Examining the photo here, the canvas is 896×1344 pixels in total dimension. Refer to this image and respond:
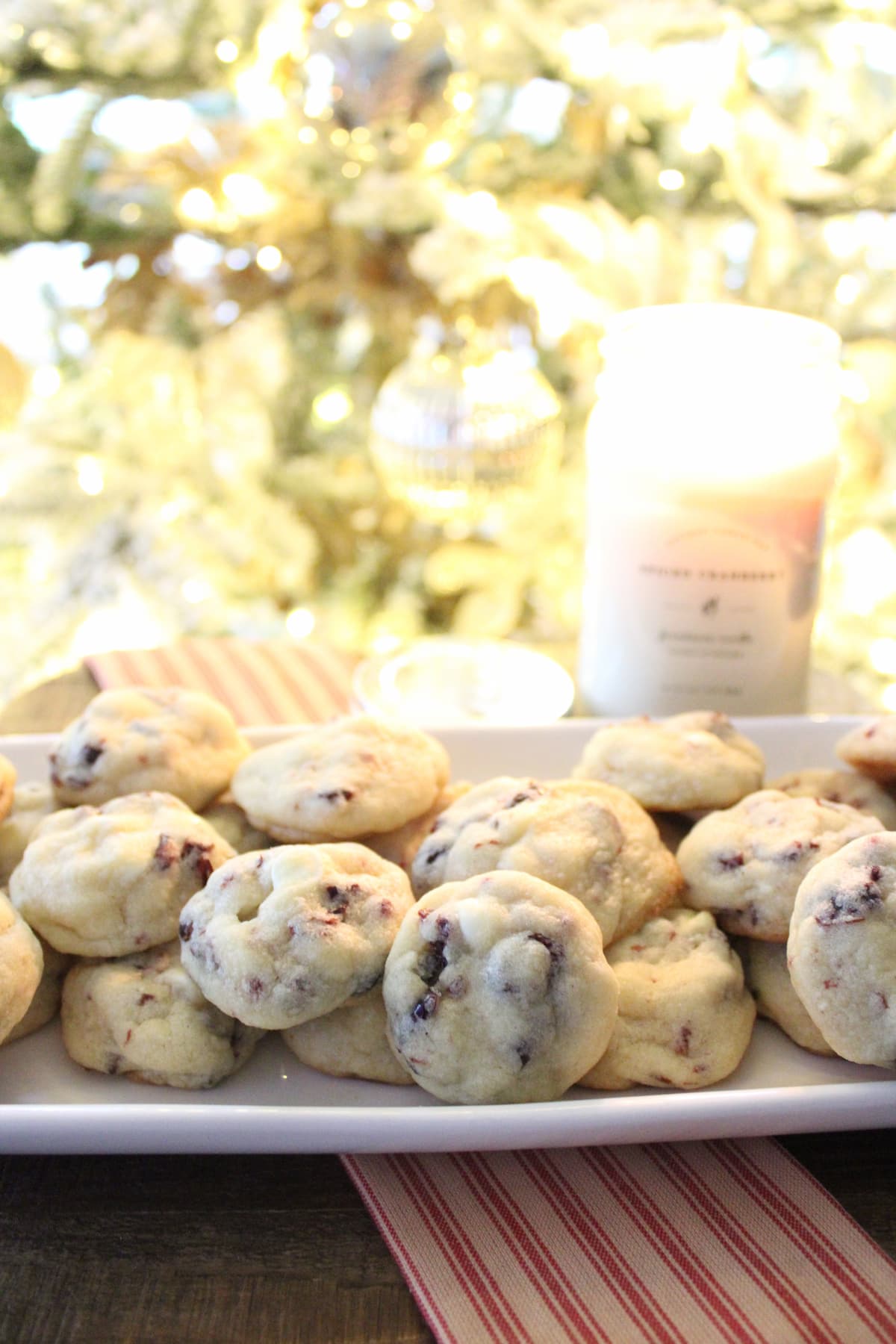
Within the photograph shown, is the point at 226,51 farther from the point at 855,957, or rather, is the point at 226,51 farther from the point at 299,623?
the point at 855,957

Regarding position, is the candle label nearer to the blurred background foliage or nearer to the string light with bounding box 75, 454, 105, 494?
the blurred background foliage

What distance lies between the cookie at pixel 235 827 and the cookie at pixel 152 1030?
15 centimetres

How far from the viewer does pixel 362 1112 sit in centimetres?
77

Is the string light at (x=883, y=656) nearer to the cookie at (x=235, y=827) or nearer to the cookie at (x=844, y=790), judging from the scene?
the cookie at (x=844, y=790)

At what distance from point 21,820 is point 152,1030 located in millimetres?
285

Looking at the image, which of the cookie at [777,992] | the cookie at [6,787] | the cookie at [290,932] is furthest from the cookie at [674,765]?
the cookie at [6,787]

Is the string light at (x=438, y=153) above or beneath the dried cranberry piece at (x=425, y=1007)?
above

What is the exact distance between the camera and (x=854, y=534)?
2.40 meters

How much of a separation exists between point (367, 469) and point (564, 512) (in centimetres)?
43

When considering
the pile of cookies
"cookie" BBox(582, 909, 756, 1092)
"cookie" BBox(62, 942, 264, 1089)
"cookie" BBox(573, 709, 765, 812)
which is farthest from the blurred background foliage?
"cookie" BBox(62, 942, 264, 1089)

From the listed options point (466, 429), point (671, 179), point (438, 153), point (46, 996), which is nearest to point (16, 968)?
point (46, 996)

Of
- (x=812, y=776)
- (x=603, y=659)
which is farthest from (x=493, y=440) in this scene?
(x=812, y=776)

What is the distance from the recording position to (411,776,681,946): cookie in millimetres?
898

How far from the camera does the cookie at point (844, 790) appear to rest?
1.06 metres
